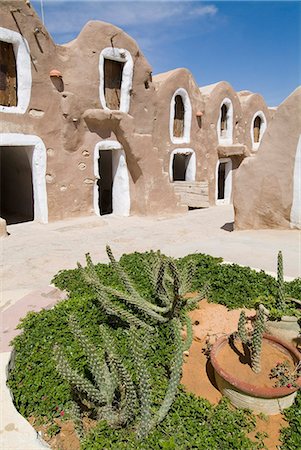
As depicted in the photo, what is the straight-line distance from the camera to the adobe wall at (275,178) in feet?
27.6

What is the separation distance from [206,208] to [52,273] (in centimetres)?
1040

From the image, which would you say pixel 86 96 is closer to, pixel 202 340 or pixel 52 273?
pixel 52 273

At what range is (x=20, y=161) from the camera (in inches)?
462

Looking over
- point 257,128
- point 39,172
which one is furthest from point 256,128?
point 39,172

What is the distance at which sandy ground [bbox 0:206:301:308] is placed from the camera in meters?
6.19

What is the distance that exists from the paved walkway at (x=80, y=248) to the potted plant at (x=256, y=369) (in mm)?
A: 1587

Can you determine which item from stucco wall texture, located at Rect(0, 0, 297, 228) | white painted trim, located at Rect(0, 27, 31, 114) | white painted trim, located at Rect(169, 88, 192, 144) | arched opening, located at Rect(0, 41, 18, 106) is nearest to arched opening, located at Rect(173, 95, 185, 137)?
white painted trim, located at Rect(169, 88, 192, 144)

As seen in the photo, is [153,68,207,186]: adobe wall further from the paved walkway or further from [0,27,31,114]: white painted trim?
[0,27,31,114]: white painted trim

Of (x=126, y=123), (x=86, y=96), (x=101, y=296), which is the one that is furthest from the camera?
(x=126, y=123)

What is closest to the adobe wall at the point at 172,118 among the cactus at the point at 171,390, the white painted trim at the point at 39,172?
the white painted trim at the point at 39,172

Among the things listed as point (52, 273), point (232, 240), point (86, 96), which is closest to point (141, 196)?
point (86, 96)

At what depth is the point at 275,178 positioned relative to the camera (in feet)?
28.6

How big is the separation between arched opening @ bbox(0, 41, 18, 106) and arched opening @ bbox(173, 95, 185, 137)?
7.78 metres

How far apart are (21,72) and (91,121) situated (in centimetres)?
254
